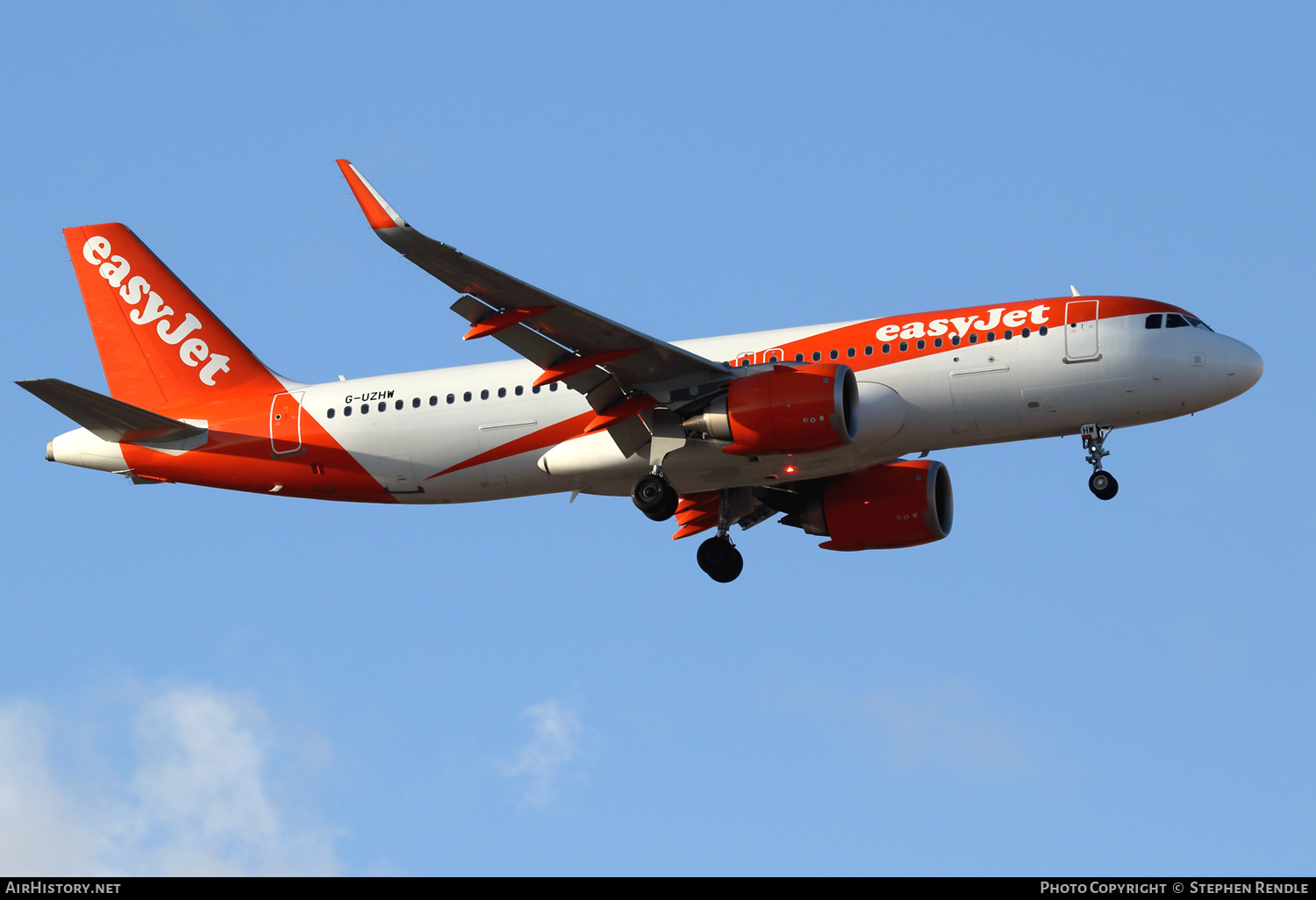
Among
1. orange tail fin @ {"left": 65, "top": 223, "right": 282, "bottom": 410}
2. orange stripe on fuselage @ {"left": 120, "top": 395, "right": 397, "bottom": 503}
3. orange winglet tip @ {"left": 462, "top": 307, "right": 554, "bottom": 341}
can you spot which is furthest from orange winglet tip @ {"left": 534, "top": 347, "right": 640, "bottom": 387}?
orange tail fin @ {"left": 65, "top": 223, "right": 282, "bottom": 410}

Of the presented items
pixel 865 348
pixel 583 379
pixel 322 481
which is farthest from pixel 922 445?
pixel 322 481

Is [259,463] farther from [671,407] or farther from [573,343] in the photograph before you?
[671,407]

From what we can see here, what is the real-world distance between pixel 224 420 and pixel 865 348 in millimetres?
15960

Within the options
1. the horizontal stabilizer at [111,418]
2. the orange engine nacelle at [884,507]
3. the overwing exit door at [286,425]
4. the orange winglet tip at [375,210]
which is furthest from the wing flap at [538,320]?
the horizontal stabilizer at [111,418]

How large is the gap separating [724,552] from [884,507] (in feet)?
13.6

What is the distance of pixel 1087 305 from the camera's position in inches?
1368

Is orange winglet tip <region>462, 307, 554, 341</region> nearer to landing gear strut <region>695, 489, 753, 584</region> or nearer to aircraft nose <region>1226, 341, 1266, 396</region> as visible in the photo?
landing gear strut <region>695, 489, 753, 584</region>

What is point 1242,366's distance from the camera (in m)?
34.3

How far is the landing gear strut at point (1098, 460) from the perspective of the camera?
34.8 meters

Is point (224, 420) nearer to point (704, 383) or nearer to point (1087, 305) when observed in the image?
point (704, 383)

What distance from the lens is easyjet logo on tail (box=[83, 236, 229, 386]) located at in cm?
4031

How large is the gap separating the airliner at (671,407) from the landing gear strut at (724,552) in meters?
0.05
